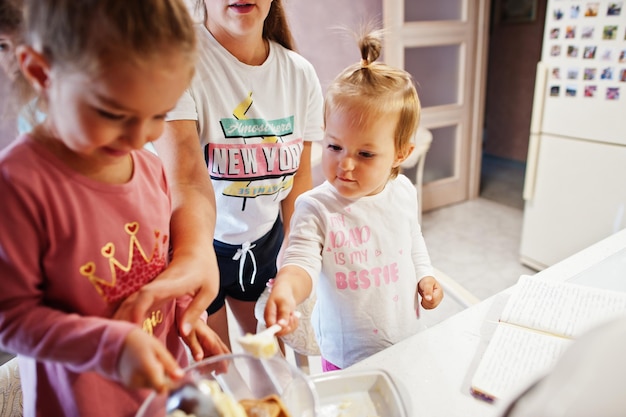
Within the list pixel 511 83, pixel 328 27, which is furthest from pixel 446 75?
pixel 511 83

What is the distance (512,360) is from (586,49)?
1906 mm

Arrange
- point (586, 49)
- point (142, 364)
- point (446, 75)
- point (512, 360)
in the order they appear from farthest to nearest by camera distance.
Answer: point (446, 75)
point (586, 49)
point (512, 360)
point (142, 364)

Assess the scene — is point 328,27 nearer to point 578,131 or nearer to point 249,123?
point 578,131

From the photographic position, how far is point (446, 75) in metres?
3.21

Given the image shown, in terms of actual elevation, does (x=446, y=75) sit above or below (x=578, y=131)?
above

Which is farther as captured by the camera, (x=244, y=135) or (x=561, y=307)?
(x=244, y=135)

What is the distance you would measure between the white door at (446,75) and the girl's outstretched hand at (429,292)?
2.08 metres

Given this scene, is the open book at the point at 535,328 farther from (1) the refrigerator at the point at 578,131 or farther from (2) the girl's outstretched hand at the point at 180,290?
(1) the refrigerator at the point at 578,131

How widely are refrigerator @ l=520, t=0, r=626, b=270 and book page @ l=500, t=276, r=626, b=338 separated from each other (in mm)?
1492

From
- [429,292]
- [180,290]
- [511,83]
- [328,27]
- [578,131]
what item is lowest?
[511,83]

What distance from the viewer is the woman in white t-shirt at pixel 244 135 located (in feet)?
2.73

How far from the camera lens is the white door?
2820 millimetres

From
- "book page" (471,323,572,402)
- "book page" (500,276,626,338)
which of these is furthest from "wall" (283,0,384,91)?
"book page" (471,323,572,402)

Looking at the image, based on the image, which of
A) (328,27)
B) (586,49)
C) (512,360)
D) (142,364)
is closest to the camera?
(142,364)
